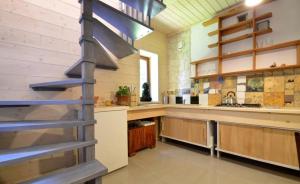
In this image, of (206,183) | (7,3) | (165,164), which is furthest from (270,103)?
(7,3)

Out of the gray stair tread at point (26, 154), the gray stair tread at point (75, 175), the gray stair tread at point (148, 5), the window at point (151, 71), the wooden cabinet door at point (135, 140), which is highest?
the gray stair tread at point (148, 5)

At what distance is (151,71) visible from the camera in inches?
159

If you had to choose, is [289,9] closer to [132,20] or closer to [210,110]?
[210,110]

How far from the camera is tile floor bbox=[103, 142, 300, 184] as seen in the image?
198 centimetres

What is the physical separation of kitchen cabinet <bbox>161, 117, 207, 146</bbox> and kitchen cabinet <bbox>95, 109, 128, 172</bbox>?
1.25 meters

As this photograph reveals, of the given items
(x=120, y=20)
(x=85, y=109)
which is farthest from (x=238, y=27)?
(x=85, y=109)

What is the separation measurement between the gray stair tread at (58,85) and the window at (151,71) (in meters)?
2.13

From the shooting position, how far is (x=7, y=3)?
1.84m

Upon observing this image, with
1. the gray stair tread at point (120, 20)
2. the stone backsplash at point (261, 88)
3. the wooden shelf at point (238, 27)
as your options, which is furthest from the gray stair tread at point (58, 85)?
the wooden shelf at point (238, 27)

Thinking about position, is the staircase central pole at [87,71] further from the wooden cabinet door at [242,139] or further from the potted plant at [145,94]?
the potted plant at [145,94]

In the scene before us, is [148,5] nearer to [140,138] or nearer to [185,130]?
[140,138]

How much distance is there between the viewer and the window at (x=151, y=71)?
3921 millimetres

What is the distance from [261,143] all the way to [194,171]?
1.03 meters

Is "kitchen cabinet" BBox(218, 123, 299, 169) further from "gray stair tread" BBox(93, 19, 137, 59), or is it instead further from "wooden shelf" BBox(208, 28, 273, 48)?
"gray stair tread" BBox(93, 19, 137, 59)
